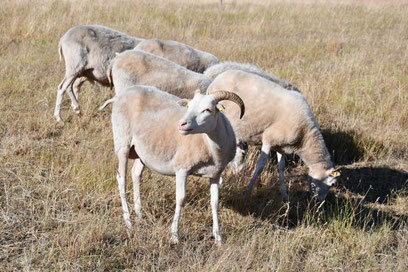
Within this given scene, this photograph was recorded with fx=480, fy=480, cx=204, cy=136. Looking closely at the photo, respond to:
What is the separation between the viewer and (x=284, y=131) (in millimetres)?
5570

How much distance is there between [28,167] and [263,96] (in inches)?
110

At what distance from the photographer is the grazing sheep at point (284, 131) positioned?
18.2ft

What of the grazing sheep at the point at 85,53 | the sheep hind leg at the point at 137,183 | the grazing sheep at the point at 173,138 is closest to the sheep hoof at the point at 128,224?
the grazing sheep at the point at 173,138

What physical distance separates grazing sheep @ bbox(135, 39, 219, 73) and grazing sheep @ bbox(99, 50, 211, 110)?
1071 millimetres

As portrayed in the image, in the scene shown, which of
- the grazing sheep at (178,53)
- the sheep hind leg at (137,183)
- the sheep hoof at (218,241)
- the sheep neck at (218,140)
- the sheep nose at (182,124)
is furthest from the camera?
Answer: the grazing sheep at (178,53)

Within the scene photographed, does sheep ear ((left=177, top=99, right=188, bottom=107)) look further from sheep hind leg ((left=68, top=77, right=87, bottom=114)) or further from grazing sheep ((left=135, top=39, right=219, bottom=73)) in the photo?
sheep hind leg ((left=68, top=77, right=87, bottom=114))

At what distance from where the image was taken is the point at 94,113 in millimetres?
7285

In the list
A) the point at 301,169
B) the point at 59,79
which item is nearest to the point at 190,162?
the point at 301,169

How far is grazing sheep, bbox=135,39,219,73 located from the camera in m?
7.37

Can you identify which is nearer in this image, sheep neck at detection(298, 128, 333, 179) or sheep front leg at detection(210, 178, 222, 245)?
sheep front leg at detection(210, 178, 222, 245)

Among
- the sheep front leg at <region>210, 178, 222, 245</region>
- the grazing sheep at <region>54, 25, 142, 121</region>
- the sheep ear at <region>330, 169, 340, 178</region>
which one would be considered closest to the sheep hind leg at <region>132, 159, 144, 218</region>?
the sheep front leg at <region>210, 178, 222, 245</region>

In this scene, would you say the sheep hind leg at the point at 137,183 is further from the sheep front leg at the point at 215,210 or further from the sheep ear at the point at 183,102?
the sheep ear at the point at 183,102

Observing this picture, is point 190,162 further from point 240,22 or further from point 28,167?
point 240,22

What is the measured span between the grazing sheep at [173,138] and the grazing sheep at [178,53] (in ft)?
9.15
